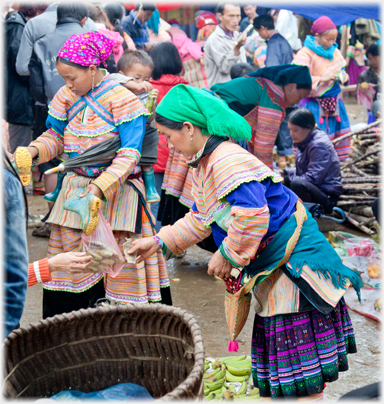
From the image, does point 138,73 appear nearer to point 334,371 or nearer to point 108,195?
point 108,195

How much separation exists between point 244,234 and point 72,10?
11.2ft

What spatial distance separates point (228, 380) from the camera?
120 inches

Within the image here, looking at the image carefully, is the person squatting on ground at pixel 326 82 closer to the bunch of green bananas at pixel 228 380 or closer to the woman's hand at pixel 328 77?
the woman's hand at pixel 328 77

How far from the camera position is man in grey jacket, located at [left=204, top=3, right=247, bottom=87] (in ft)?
24.3

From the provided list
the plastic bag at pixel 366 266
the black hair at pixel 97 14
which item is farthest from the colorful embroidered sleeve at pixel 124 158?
the black hair at pixel 97 14

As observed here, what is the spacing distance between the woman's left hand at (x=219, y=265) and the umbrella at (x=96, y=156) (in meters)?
1.18

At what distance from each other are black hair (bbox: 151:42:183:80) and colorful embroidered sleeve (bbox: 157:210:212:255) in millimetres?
2588

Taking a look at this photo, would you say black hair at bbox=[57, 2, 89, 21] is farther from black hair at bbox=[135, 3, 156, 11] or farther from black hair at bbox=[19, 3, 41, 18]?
black hair at bbox=[135, 3, 156, 11]

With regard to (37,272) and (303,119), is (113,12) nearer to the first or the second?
(303,119)

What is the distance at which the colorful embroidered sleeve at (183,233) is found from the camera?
8.24 feet

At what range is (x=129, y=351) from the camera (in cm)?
235

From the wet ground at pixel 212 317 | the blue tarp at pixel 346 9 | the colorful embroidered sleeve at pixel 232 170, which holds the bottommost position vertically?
the wet ground at pixel 212 317

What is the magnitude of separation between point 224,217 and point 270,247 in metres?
0.25

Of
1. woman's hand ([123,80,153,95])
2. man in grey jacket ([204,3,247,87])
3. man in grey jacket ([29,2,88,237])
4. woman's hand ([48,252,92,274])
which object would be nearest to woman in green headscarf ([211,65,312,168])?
woman's hand ([123,80,153,95])
